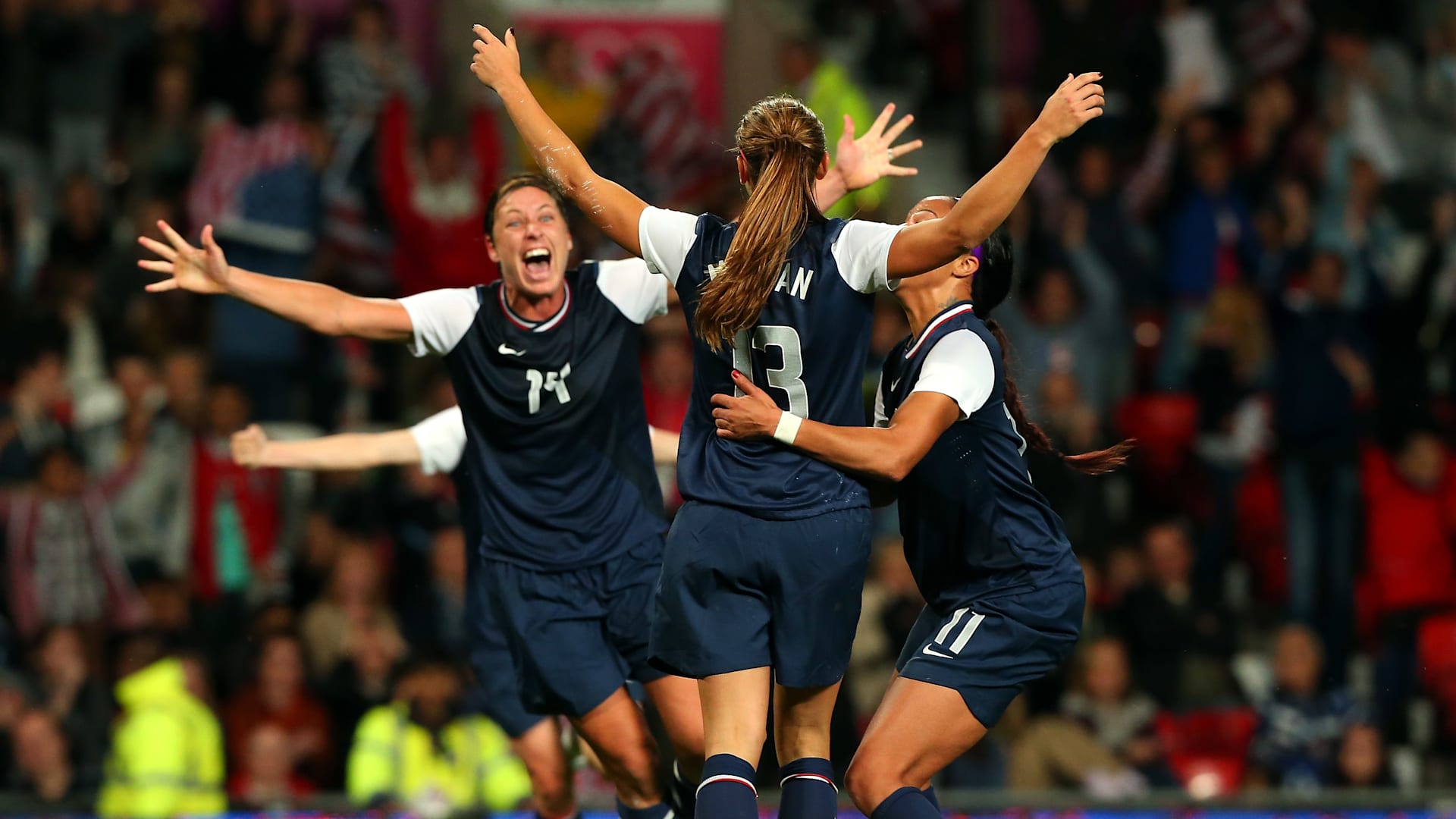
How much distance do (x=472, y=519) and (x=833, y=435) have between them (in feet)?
6.84

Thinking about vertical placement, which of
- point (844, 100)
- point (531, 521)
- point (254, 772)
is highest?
point (844, 100)

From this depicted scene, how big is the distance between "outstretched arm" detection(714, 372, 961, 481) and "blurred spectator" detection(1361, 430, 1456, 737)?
614 centimetres

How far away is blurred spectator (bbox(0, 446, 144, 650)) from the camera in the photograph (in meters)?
10.1

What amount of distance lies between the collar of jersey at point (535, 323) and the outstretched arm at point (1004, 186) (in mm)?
1509

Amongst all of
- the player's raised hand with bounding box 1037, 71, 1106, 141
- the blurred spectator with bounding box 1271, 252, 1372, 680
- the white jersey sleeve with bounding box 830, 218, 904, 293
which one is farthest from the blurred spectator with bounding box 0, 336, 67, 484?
the player's raised hand with bounding box 1037, 71, 1106, 141

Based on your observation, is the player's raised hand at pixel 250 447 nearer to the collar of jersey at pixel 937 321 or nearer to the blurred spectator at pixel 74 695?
the collar of jersey at pixel 937 321

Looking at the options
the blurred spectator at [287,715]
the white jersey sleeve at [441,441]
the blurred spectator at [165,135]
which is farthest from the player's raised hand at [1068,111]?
the blurred spectator at [165,135]

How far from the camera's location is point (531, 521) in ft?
19.8

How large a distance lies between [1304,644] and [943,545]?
492 centimetres

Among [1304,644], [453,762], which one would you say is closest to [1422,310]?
[1304,644]

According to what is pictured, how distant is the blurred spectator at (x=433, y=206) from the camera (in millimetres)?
11094

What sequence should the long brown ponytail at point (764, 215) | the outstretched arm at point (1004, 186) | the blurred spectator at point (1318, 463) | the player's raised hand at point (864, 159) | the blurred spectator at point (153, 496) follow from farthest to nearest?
the blurred spectator at point (1318, 463), the blurred spectator at point (153, 496), the player's raised hand at point (864, 159), the long brown ponytail at point (764, 215), the outstretched arm at point (1004, 186)

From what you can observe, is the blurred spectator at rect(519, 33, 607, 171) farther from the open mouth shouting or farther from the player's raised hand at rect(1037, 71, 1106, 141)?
the player's raised hand at rect(1037, 71, 1106, 141)

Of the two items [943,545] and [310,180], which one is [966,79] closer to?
[310,180]
